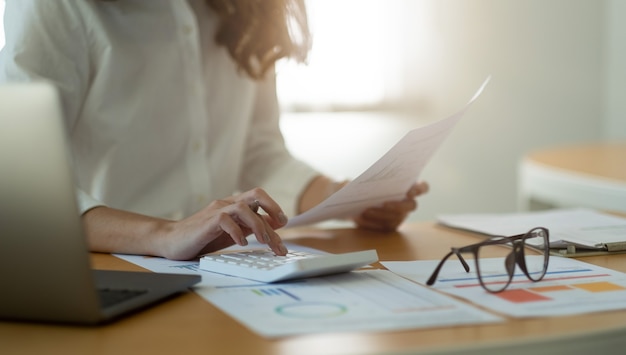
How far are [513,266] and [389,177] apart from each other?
14.3 inches

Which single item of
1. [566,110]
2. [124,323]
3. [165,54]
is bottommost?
[124,323]

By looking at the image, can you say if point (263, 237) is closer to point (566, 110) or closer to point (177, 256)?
point (177, 256)

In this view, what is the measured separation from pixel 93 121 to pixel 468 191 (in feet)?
7.69

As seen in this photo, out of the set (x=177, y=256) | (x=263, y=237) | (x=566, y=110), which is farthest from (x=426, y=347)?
(x=566, y=110)

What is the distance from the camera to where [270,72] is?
1739 mm

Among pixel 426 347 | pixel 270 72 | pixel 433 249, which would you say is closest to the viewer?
pixel 426 347

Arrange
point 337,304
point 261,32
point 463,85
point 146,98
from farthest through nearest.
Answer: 1. point 463,85
2. point 261,32
3. point 146,98
4. point 337,304

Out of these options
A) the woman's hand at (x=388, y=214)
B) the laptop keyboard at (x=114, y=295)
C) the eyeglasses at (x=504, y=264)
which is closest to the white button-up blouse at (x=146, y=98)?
the woman's hand at (x=388, y=214)

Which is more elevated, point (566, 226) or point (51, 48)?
point (51, 48)

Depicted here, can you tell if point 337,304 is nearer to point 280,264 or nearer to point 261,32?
point 280,264

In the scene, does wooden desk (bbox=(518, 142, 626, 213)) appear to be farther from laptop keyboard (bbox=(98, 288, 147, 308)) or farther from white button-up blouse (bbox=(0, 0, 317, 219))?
laptop keyboard (bbox=(98, 288, 147, 308))

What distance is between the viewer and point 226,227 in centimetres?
99

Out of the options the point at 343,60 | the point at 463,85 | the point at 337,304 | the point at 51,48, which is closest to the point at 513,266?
the point at 337,304

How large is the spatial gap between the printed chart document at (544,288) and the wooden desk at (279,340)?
0.11 ft
